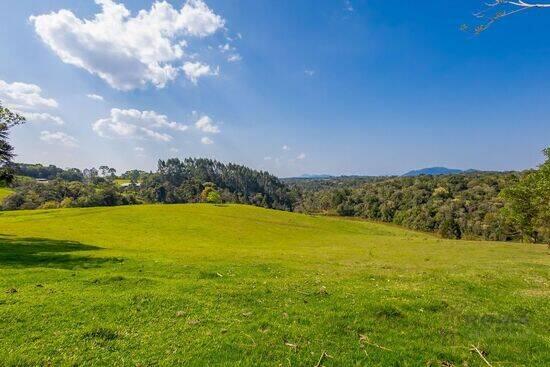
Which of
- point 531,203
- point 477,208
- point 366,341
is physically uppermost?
point 531,203

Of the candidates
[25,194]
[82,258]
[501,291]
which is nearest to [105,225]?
[82,258]

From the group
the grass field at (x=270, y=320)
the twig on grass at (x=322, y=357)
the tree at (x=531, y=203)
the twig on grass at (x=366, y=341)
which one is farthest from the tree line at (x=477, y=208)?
the twig on grass at (x=322, y=357)

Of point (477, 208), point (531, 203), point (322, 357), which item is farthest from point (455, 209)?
point (322, 357)

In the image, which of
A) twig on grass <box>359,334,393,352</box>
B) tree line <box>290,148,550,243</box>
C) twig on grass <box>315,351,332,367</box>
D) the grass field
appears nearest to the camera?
twig on grass <box>315,351,332,367</box>

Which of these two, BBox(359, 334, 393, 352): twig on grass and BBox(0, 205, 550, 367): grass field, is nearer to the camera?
BBox(0, 205, 550, 367): grass field

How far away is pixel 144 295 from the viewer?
558 inches

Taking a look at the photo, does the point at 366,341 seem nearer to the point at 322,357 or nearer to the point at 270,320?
the point at 322,357

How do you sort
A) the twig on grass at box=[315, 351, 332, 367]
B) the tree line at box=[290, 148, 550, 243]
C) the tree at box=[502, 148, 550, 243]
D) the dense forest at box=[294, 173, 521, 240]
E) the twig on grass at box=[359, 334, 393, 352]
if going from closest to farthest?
the twig on grass at box=[315, 351, 332, 367] < the twig on grass at box=[359, 334, 393, 352] < the tree at box=[502, 148, 550, 243] < the tree line at box=[290, 148, 550, 243] < the dense forest at box=[294, 173, 521, 240]

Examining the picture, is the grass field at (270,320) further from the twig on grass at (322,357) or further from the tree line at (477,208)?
the tree line at (477,208)

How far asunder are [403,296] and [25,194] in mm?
168200

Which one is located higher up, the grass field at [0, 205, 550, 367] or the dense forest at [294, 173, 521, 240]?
the grass field at [0, 205, 550, 367]

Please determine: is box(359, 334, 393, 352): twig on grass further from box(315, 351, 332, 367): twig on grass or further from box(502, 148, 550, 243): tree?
box(502, 148, 550, 243): tree

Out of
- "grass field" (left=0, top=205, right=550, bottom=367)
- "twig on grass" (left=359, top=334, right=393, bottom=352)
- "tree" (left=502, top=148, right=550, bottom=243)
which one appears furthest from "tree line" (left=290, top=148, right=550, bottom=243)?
"twig on grass" (left=359, top=334, right=393, bottom=352)

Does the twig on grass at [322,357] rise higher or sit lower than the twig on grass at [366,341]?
higher
